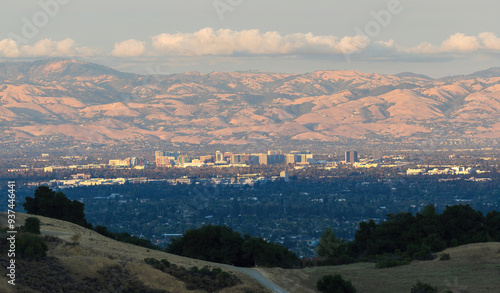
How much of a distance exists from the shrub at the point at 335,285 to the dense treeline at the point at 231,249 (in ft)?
32.8

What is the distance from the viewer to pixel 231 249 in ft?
174

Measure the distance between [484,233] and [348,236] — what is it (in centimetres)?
5630

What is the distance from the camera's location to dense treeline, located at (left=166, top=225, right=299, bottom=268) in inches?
2007

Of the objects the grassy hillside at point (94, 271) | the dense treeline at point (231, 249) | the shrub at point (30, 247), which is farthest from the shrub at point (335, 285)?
the shrub at point (30, 247)

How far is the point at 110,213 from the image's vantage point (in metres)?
148

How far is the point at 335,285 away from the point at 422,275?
527 cm

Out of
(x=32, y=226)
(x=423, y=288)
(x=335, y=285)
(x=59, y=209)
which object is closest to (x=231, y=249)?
(x=32, y=226)

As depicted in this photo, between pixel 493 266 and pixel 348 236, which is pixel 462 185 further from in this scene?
pixel 493 266

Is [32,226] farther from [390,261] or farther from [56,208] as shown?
[56,208]

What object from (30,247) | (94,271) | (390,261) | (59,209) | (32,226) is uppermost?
(32,226)

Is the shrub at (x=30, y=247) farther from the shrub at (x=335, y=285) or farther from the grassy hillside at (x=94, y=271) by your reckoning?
the shrub at (x=335, y=285)

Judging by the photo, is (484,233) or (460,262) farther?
(484,233)

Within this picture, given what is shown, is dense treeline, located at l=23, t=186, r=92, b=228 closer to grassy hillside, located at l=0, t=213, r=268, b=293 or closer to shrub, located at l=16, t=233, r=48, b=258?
grassy hillside, located at l=0, t=213, r=268, b=293

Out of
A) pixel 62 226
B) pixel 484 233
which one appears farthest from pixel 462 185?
pixel 62 226
